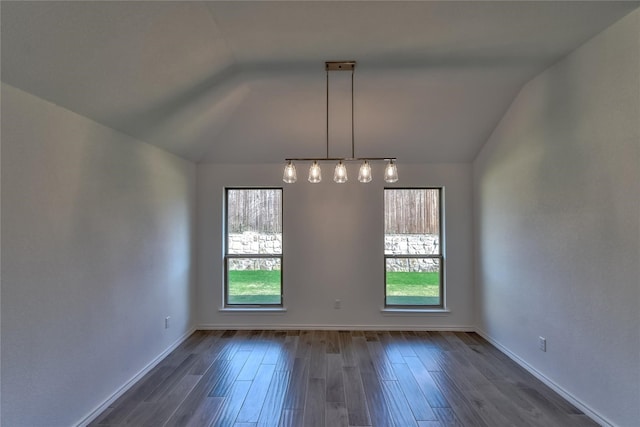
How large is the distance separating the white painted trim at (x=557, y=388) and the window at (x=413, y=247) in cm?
95

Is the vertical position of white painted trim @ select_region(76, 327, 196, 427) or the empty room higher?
the empty room

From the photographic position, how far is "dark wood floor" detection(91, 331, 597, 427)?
2.12m

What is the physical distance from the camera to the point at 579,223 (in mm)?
2189

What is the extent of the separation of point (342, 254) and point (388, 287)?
0.83 meters

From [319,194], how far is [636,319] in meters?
3.09

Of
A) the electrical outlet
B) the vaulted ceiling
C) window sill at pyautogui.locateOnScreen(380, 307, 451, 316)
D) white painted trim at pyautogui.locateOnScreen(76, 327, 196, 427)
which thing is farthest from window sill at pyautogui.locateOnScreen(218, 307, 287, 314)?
the electrical outlet

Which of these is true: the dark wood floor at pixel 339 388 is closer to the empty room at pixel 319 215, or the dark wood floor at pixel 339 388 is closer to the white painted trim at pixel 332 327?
the empty room at pixel 319 215

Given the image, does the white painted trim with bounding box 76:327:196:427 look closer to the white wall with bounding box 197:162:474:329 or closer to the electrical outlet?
the white wall with bounding box 197:162:474:329

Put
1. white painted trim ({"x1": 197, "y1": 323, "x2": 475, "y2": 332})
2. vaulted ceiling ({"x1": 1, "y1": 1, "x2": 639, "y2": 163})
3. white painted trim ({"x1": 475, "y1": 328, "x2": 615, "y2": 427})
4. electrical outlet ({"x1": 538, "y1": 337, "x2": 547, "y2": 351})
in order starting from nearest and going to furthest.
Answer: vaulted ceiling ({"x1": 1, "y1": 1, "x2": 639, "y2": 163}) → white painted trim ({"x1": 475, "y1": 328, "x2": 615, "y2": 427}) → electrical outlet ({"x1": 538, "y1": 337, "x2": 547, "y2": 351}) → white painted trim ({"x1": 197, "y1": 323, "x2": 475, "y2": 332})

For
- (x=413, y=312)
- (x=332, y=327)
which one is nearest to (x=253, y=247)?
(x=332, y=327)

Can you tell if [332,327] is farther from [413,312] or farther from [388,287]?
[413,312]

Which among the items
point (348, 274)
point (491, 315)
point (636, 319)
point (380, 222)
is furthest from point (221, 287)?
point (636, 319)

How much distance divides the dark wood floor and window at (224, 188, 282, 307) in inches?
26.1

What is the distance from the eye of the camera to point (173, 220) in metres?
3.32
